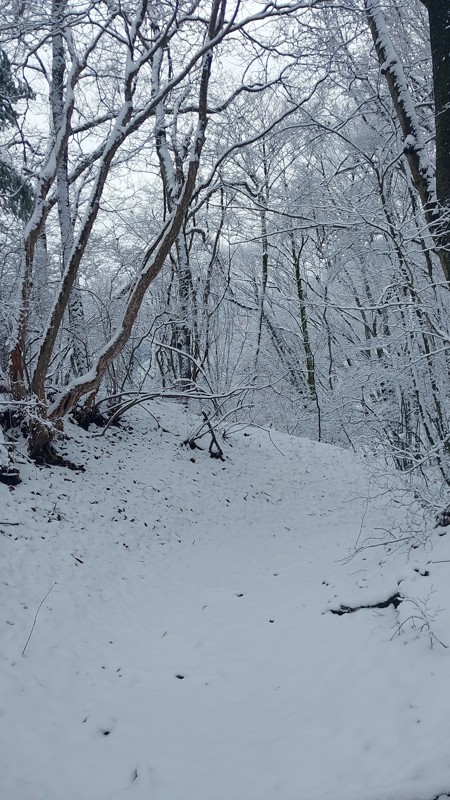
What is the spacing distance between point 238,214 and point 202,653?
11.3m

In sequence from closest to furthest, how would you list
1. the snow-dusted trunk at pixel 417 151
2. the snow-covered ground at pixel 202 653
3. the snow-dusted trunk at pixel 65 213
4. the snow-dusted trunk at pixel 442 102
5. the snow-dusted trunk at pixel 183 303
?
the snow-covered ground at pixel 202 653 < the snow-dusted trunk at pixel 442 102 < the snow-dusted trunk at pixel 417 151 < the snow-dusted trunk at pixel 65 213 < the snow-dusted trunk at pixel 183 303

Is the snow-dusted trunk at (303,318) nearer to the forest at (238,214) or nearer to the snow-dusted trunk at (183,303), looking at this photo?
the forest at (238,214)

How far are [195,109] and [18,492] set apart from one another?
8370 millimetres

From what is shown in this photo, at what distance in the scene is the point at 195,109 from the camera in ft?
31.4

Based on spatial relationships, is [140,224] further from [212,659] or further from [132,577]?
[212,659]

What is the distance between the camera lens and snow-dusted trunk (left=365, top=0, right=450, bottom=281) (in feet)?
13.0

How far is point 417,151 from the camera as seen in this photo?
14.5ft

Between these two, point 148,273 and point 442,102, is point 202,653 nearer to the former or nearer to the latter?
point 442,102

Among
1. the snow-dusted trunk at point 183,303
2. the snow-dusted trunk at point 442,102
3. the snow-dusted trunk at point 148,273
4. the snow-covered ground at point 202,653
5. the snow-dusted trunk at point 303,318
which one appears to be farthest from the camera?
the snow-dusted trunk at point 303,318

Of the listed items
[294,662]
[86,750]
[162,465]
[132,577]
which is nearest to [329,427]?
[162,465]

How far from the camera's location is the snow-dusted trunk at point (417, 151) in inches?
156

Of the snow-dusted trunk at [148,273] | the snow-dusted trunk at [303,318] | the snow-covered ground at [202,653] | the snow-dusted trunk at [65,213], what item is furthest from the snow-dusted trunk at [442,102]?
the snow-dusted trunk at [303,318]

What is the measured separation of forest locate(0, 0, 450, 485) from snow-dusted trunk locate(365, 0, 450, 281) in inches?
0.8

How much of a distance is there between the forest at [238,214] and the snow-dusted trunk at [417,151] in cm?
2
